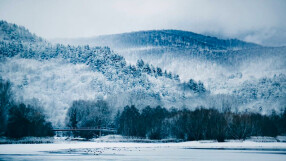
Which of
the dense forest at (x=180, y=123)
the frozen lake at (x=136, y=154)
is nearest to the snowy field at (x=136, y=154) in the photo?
the frozen lake at (x=136, y=154)

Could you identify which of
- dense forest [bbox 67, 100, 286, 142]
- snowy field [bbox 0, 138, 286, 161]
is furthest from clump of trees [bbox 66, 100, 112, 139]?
snowy field [bbox 0, 138, 286, 161]

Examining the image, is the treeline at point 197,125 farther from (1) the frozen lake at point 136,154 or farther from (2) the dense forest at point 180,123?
(1) the frozen lake at point 136,154

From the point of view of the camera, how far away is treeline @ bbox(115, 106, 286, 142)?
329ft

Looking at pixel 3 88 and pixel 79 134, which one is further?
pixel 79 134

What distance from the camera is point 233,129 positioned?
103 m

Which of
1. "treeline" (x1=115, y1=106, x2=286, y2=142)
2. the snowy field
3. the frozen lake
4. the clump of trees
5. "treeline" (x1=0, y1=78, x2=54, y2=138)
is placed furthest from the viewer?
the clump of trees

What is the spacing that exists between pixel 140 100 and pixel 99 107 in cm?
2939

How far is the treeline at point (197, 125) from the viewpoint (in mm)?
100375

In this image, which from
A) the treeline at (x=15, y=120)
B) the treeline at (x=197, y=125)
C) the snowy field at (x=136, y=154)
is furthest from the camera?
the treeline at (x=197, y=125)

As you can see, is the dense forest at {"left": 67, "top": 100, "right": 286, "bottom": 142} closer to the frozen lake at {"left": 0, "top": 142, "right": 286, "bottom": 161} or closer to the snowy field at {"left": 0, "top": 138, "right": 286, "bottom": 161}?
Answer: the snowy field at {"left": 0, "top": 138, "right": 286, "bottom": 161}

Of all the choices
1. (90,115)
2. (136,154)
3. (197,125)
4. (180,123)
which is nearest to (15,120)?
(180,123)

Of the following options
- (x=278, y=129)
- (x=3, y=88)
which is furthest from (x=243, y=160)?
(x=278, y=129)

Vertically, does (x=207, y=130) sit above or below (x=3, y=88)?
below

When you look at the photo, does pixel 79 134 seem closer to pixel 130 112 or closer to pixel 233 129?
pixel 130 112
